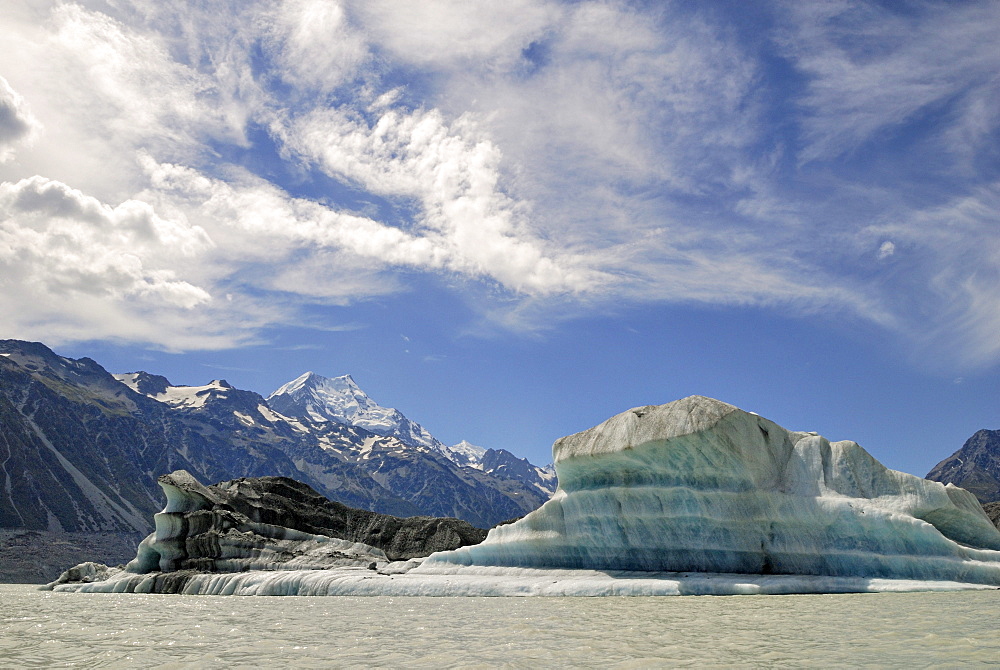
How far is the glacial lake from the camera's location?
34.2 feet

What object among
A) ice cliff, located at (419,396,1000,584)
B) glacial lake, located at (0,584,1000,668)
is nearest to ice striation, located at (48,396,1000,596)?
ice cliff, located at (419,396,1000,584)

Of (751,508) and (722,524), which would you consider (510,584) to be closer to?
(722,524)

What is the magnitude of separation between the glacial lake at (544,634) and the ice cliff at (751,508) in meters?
3.49

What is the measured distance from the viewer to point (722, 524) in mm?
26516

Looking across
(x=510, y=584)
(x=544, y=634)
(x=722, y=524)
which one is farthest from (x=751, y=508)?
(x=544, y=634)

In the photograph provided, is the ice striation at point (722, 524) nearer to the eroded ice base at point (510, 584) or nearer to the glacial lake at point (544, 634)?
the eroded ice base at point (510, 584)

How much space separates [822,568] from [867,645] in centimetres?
1605

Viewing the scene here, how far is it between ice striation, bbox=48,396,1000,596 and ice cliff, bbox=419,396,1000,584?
1.9 inches

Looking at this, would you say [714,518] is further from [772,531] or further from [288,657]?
[288,657]

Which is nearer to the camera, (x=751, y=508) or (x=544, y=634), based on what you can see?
(x=544, y=634)

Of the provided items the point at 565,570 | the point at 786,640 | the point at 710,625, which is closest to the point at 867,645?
the point at 786,640

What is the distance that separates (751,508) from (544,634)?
15632mm

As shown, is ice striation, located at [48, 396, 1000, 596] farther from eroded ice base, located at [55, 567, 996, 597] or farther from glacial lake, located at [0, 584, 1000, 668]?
glacial lake, located at [0, 584, 1000, 668]

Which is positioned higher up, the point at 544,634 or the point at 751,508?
the point at 751,508
